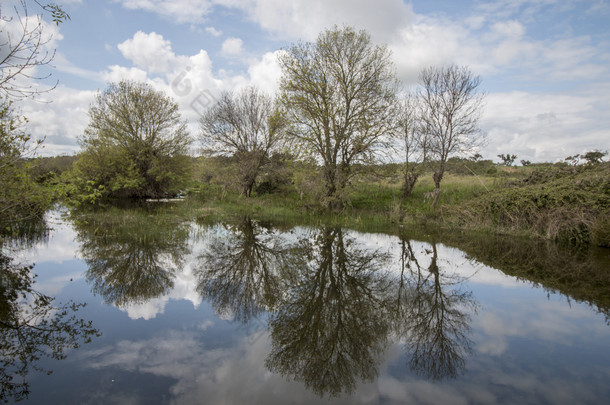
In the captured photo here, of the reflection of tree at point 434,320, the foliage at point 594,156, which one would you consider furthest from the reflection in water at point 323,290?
the foliage at point 594,156

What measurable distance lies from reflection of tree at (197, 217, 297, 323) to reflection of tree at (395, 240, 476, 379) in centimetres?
238

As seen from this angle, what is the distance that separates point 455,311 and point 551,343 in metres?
1.40

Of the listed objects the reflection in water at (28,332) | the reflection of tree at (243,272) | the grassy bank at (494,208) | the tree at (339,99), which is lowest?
the reflection in water at (28,332)

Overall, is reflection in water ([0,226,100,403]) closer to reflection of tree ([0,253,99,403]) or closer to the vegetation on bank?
reflection of tree ([0,253,99,403])

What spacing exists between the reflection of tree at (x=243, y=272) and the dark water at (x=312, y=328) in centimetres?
6

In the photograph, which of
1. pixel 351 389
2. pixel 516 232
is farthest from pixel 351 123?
pixel 351 389

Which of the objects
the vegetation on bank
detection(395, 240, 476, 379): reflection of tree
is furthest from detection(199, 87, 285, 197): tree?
detection(395, 240, 476, 379): reflection of tree

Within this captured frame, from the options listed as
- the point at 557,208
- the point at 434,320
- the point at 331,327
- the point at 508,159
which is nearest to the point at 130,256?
the point at 331,327

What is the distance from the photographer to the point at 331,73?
1838 cm

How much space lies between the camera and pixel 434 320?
214 inches

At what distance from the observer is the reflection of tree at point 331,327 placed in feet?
12.9

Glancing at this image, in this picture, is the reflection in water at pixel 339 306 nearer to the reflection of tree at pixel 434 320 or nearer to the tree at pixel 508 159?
the reflection of tree at pixel 434 320

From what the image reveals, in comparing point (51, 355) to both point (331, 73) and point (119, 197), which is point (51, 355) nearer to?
point (331, 73)

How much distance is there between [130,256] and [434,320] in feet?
24.1
